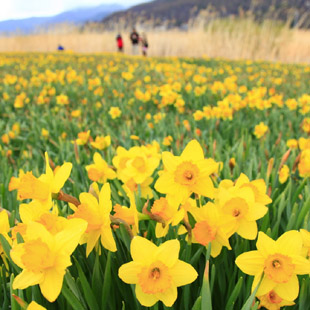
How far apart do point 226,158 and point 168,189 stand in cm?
112

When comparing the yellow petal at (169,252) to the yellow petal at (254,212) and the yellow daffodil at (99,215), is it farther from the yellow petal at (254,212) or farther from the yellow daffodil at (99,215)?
the yellow petal at (254,212)

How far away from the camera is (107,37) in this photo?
17.2 m

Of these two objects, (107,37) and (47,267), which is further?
(107,37)

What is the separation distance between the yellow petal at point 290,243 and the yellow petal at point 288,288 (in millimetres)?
61

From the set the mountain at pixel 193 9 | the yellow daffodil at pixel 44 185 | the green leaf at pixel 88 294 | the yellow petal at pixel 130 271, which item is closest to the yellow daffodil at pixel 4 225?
the yellow daffodil at pixel 44 185

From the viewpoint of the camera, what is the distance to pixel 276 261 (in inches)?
29.5

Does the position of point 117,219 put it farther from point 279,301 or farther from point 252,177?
point 252,177

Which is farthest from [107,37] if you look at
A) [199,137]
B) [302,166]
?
[302,166]

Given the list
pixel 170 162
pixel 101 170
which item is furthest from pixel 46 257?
pixel 101 170

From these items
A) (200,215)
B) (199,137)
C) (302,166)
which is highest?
(200,215)

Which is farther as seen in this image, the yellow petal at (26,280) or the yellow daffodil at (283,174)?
the yellow daffodil at (283,174)

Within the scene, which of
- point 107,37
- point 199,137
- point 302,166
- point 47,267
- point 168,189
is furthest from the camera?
point 107,37

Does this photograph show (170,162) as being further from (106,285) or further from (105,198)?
(106,285)

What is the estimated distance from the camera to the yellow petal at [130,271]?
682mm
